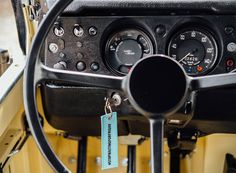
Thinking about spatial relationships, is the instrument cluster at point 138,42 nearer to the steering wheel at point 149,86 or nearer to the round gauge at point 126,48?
the round gauge at point 126,48

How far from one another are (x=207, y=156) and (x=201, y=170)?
3.1 inches

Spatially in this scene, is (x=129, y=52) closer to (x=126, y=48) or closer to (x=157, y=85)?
(x=126, y=48)

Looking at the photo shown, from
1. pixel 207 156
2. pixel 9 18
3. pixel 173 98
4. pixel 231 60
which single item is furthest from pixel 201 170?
pixel 9 18

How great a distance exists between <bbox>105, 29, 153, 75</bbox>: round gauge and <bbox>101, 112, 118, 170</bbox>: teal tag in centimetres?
20

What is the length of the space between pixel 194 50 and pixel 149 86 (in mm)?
345

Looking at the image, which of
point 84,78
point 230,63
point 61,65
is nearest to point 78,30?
point 61,65

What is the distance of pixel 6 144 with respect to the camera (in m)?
1.26

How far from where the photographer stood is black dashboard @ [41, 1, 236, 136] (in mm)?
1114

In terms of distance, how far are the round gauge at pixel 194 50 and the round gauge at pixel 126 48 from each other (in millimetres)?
71

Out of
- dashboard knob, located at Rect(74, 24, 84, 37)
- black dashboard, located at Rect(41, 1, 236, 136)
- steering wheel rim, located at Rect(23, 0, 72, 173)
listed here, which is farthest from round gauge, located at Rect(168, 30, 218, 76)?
steering wheel rim, located at Rect(23, 0, 72, 173)

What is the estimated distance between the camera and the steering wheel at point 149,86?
829 millimetres

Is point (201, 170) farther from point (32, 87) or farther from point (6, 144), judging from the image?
point (32, 87)

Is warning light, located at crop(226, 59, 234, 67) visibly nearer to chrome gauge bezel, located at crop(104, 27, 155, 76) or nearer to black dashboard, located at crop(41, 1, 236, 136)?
black dashboard, located at crop(41, 1, 236, 136)

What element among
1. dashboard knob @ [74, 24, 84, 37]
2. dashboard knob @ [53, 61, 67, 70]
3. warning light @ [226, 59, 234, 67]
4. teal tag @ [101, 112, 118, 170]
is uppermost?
dashboard knob @ [74, 24, 84, 37]
